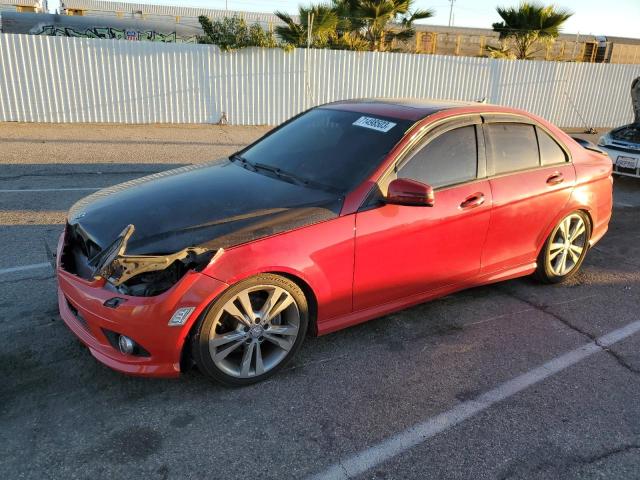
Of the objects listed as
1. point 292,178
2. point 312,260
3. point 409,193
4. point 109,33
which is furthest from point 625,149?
point 109,33

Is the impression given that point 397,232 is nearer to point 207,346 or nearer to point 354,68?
point 207,346

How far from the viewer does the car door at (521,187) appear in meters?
4.09

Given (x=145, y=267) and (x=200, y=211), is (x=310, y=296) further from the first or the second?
(x=145, y=267)

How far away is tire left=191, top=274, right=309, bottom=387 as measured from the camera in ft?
9.62

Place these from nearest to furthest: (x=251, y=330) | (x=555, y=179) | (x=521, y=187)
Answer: (x=251, y=330)
(x=521, y=187)
(x=555, y=179)

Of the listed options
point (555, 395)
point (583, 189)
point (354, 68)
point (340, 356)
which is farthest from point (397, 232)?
point (354, 68)


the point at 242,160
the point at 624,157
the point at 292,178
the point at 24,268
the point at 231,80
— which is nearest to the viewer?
the point at 292,178

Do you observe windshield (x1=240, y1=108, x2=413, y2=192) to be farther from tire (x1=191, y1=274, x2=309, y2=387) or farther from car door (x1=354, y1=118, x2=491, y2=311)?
tire (x1=191, y1=274, x2=309, y2=387)

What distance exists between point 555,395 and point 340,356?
1.35m

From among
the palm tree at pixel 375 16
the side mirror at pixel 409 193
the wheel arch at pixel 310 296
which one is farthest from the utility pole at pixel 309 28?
the wheel arch at pixel 310 296

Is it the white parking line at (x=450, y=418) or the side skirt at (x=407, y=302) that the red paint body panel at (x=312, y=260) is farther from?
the white parking line at (x=450, y=418)

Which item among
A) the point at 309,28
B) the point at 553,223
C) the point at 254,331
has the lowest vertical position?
the point at 254,331

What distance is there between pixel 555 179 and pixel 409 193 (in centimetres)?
186

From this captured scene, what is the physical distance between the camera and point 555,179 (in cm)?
448
